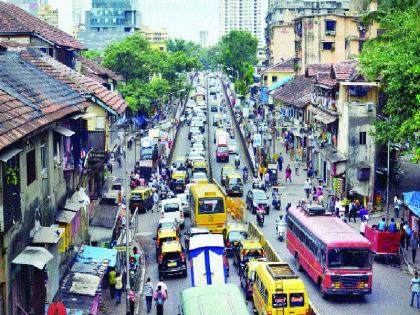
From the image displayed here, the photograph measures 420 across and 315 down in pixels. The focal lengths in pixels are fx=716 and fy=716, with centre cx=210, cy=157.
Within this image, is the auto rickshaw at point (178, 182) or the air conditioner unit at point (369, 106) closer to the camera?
the air conditioner unit at point (369, 106)

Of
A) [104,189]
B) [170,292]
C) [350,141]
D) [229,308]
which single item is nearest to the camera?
[229,308]

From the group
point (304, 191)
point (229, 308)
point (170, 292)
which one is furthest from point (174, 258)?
point (304, 191)

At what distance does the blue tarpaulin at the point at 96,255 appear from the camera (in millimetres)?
28702

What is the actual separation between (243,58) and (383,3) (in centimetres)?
9381

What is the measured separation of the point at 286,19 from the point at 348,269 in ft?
366

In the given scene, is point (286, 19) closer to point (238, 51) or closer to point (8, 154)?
point (238, 51)

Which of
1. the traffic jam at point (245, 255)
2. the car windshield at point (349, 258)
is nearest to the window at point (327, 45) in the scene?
the traffic jam at point (245, 255)

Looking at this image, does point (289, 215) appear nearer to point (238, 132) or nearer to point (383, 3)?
point (383, 3)

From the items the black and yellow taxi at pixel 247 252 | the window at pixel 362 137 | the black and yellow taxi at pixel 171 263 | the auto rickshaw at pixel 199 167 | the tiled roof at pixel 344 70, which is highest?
the tiled roof at pixel 344 70

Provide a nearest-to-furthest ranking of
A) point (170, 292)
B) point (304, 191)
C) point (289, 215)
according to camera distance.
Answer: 1. point (170, 292)
2. point (289, 215)
3. point (304, 191)

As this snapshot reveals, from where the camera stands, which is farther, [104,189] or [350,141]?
[350,141]

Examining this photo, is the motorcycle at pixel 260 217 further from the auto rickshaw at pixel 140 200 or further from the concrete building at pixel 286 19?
the concrete building at pixel 286 19

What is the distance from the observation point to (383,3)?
163 feet

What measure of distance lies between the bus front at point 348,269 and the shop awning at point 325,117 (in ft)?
83.9
